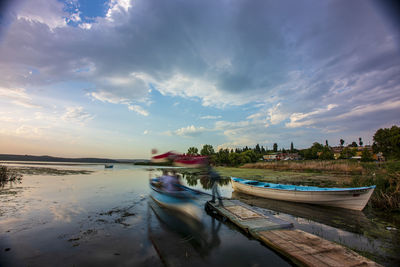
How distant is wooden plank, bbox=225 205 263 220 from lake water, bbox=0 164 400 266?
78 centimetres

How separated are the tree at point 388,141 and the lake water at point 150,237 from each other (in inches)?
2303

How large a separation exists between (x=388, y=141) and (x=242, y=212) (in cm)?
7144

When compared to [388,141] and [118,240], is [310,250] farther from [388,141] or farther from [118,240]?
[388,141]

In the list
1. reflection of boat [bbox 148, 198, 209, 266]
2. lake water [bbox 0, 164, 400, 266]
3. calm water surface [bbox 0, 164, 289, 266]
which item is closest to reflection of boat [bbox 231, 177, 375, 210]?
lake water [bbox 0, 164, 400, 266]

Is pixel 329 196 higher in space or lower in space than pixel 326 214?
higher

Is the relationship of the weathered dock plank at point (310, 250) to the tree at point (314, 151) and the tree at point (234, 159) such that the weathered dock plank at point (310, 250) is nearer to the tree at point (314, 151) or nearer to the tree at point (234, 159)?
the tree at point (234, 159)

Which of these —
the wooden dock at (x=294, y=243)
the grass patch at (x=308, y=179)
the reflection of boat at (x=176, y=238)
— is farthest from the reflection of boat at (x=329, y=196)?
the grass patch at (x=308, y=179)

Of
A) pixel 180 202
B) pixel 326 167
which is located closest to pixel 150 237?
pixel 180 202

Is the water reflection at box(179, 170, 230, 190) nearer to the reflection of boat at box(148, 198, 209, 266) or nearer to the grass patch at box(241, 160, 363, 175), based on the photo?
the reflection of boat at box(148, 198, 209, 266)

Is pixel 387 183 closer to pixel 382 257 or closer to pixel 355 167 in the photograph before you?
pixel 382 257

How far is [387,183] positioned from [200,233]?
13.8 metres

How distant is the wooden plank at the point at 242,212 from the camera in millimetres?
8789

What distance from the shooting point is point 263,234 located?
22.4 ft

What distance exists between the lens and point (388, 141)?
54.9m
